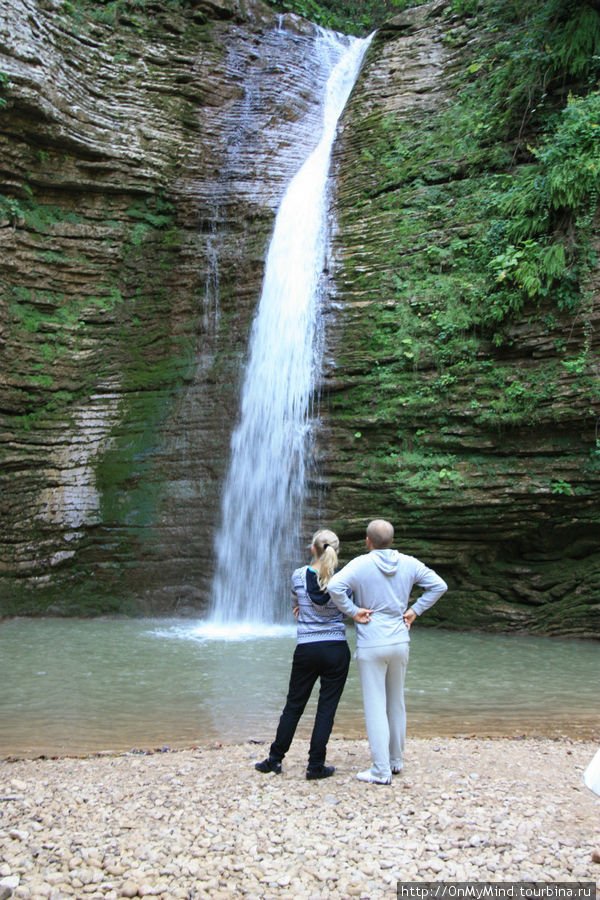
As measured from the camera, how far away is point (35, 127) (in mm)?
11867

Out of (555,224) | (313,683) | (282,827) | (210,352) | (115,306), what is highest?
(555,224)

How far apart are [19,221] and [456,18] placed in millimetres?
10032

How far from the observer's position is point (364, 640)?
392 cm

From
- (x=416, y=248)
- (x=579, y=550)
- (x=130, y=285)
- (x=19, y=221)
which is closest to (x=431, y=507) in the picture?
(x=579, y=550)

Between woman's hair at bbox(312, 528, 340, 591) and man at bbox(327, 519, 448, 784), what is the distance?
106 mm

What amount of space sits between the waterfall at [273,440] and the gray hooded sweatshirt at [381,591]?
256 inches

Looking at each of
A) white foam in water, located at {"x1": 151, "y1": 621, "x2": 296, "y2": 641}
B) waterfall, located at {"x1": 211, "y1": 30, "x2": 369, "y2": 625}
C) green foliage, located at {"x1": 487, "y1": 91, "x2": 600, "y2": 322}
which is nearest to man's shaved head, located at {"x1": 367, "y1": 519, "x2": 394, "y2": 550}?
white foam in water, located at {"x1": 151, "y1": 621, "x2": 296, "y2": 641}

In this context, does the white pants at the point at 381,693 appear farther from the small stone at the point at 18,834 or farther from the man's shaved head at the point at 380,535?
the small stone at the point at 18,834

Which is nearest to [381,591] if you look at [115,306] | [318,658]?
[318,658]

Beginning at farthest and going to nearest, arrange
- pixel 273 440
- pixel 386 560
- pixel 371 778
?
pixel 273 440, pixel 386 560, pixel 371 778

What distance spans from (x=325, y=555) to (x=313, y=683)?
0.76 meters

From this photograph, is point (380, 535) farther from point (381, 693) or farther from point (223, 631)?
point (223, 631)

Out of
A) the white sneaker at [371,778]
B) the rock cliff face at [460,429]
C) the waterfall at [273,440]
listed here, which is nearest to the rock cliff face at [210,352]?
the rock cliff face at [460,429]

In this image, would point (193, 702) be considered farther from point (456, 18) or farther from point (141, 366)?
point (456, 18)
